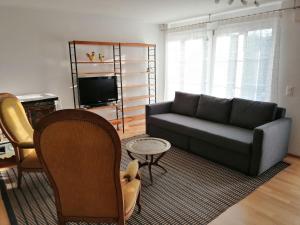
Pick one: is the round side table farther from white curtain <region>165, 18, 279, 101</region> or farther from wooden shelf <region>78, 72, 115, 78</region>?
wooden shelf <region>78, 72, 115, 78</region>

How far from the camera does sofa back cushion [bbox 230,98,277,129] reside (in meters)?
3.20

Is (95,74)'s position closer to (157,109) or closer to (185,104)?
(157,109)

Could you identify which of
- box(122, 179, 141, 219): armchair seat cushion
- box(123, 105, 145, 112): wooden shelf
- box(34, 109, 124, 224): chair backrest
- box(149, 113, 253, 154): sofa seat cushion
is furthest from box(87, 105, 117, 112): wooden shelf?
box(34, 109, 124, 224): chair backrest

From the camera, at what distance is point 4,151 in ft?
11.4

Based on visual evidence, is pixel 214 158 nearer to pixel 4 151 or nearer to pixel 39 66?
pixel 4 151

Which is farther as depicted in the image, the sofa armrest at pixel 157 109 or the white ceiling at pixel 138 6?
the sofa armrest at pixel 157 109

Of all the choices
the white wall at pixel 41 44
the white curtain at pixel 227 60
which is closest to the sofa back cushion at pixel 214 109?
the white curtain at pixel 227 60

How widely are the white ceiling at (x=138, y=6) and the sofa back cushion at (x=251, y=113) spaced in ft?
5.19

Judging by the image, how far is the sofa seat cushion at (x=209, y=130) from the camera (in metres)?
2.90

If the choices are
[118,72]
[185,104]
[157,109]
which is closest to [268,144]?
[185,104]

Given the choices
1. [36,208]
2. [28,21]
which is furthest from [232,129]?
[28,21]

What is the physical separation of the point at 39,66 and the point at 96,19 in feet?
4.78

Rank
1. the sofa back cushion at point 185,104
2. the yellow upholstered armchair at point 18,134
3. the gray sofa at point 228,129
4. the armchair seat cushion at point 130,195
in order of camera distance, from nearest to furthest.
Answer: the armchair seat cushion at point 130,195
the yellow upholstered armchair at point 18,134
the gray sofa at point 228,129
the sofa back cushion at point 185,104

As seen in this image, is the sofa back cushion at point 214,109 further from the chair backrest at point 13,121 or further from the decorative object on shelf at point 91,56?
the chair backrest at point 13,121
